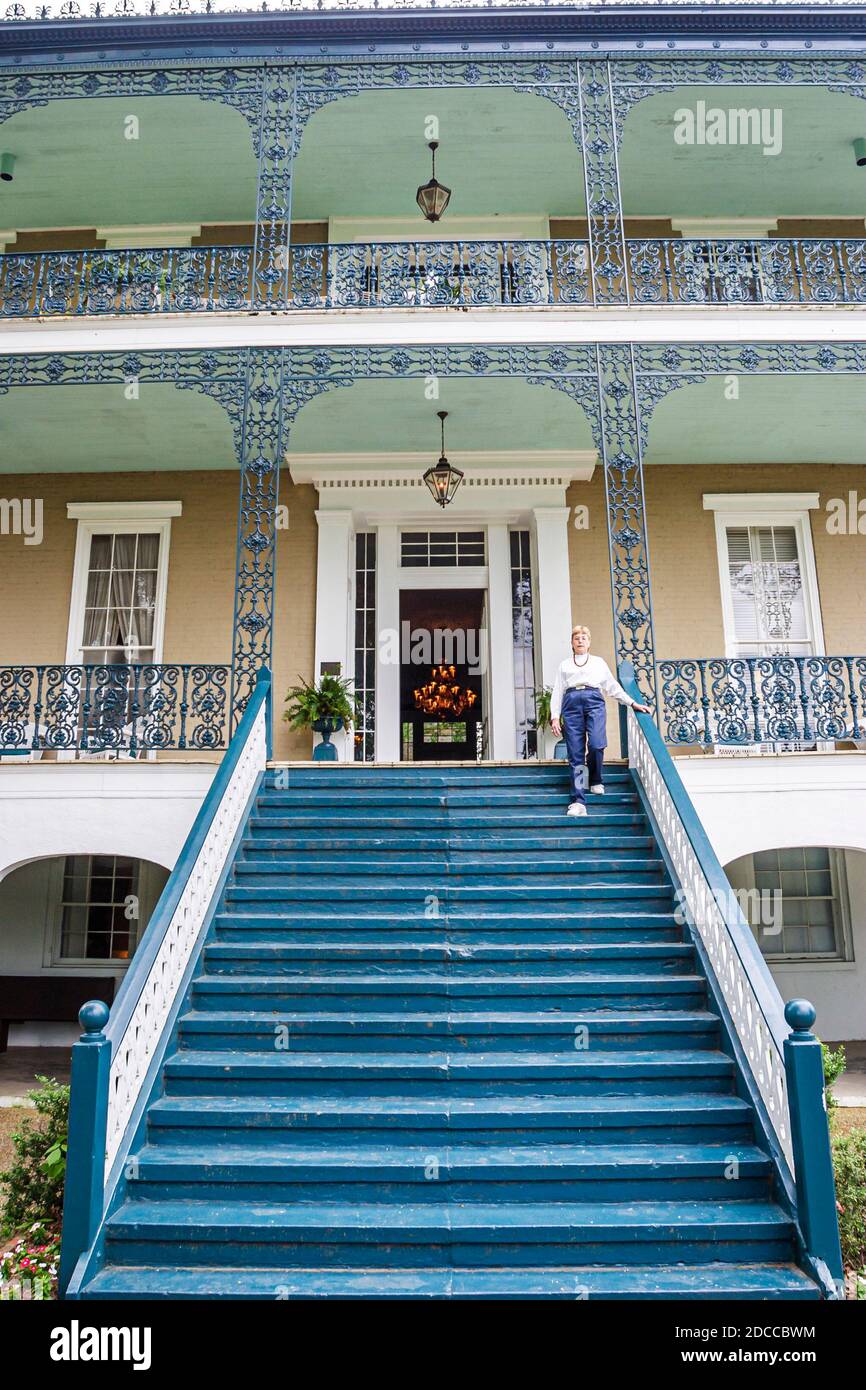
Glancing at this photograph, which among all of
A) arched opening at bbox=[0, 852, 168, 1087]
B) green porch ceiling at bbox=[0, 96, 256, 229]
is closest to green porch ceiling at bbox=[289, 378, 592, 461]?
green porch ceiling at bbox=[0, 96, 256, 229]

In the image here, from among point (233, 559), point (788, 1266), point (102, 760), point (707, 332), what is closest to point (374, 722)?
point (233, 559)

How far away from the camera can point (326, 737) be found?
9727 mm

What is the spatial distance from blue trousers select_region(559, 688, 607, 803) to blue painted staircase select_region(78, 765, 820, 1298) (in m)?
0.60

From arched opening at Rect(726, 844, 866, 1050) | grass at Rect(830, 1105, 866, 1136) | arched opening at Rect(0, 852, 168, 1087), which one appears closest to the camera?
grass at Rect(830, 1105, 866, 1136)

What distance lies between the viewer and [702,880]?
5.44 m

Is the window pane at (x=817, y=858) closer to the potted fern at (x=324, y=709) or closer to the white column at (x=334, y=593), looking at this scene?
the potted fern at (x=324, y=709)

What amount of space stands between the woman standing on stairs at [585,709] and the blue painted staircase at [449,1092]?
0.58 metres

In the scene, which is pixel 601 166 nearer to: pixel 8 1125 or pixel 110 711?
pixel 110 711

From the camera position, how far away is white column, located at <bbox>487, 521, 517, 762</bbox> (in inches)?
410

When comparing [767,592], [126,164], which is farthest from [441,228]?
[767,592]

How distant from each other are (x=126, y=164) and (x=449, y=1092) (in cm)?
1077

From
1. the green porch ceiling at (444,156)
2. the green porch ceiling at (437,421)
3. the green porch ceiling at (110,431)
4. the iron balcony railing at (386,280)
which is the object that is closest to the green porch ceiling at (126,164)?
the green porch ceiling at (444,156)

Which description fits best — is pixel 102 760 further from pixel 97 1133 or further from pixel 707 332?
pixel 707 332

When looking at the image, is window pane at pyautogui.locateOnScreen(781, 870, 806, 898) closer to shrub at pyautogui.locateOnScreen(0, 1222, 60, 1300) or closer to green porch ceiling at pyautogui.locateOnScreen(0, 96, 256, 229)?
shrub at pyautogui.locateOnScreen(0, 1222, 60, 1300)
